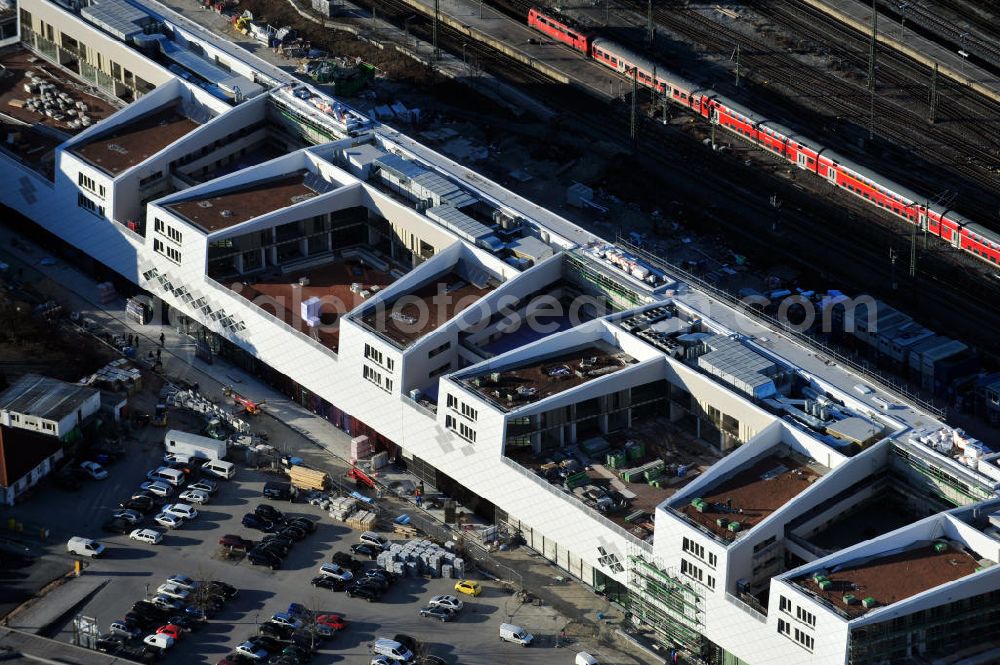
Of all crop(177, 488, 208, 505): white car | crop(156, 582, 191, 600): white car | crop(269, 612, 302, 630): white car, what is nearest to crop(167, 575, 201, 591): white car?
crop(156, 582, 191, 600): white car

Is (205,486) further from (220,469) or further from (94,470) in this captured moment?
(94,470)

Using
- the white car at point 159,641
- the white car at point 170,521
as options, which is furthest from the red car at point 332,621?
the white car at point 170,521

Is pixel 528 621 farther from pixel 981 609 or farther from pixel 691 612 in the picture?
pixel 981 609

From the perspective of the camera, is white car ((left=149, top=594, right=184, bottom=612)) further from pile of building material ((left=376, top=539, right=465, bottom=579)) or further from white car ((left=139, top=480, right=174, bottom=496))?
pile of building material ((left=376, top=539, right=465, bottom=579))

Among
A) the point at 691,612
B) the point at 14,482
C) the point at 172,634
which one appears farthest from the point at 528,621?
the point at 14,482

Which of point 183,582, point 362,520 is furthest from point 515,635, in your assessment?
point 183,582

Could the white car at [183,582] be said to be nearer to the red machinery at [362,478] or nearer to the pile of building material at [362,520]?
the pile of building material at [362,520]

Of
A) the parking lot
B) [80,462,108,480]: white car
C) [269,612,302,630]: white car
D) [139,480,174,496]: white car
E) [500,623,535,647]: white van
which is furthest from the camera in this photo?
[80,462,108,480]: white car
